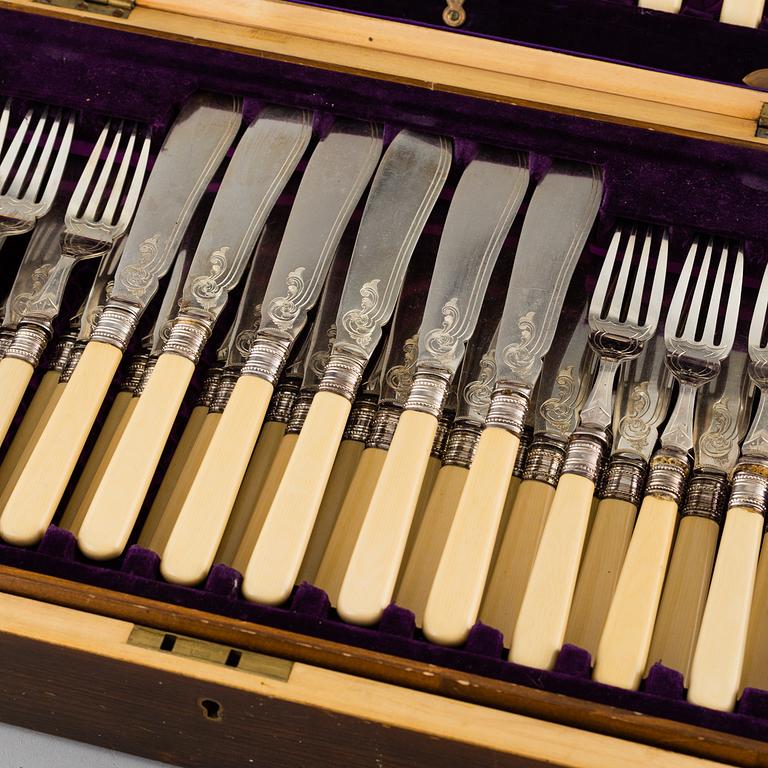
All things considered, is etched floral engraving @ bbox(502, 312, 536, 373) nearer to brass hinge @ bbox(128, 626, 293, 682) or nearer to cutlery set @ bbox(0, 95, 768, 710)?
cutlery set @ bbox(0, 95, 768, 710)

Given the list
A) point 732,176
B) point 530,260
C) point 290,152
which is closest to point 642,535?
point 530,260

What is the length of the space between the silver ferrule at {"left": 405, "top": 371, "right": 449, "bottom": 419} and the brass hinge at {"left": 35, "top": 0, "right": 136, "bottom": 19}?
0.79 metres

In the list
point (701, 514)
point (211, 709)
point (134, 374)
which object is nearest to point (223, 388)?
point (134, 374)

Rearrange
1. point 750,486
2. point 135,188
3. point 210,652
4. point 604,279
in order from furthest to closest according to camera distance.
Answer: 1. point 135,188
2. point 604,279
3. point 750,486
4. point 210,652

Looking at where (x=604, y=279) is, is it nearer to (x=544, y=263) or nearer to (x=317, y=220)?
(x=544, y=263)

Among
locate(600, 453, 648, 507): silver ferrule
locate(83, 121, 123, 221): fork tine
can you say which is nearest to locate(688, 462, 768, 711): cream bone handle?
locate(600, 453, 648, 507): silver ferrule

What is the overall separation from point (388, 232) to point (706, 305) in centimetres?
48

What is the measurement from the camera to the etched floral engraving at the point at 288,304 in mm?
1362

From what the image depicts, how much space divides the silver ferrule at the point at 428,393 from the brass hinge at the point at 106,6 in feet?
2.58

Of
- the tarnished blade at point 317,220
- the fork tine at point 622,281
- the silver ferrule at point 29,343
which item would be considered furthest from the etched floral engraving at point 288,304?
the fork tine at point 622,281

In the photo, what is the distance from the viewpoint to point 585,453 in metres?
1.24

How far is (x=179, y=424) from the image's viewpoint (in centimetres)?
143

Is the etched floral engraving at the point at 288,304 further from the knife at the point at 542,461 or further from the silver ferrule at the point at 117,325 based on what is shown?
the knife at the point at 542,461

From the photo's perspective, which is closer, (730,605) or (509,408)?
(730,605)
